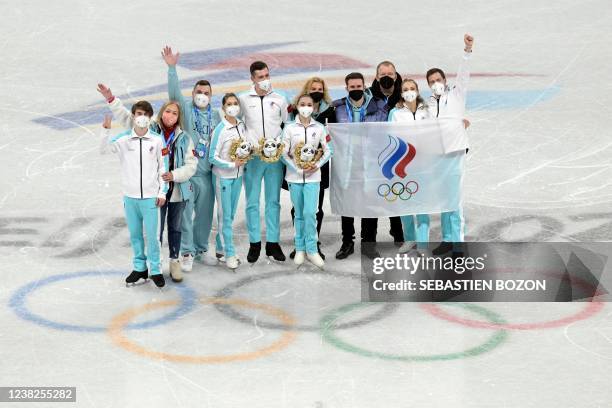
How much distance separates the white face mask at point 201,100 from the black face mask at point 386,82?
1.65m

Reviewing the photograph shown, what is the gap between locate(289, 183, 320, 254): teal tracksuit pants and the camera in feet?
33.4

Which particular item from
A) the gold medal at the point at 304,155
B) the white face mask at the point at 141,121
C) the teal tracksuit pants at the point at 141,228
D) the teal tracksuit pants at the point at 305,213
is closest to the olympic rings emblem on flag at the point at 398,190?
the teal tracksuit pants at the point at 305,213

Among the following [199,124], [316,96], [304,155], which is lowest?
[304,155]

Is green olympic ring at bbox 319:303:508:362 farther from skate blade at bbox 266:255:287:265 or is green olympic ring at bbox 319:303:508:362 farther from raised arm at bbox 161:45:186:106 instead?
raised arm at bbox 161:45:186:106

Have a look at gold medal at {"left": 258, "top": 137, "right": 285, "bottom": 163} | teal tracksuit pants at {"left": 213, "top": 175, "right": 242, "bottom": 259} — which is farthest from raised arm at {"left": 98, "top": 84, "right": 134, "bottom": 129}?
gold medal at {"left": 258, "top": 137, "right": 285, "bottom": 163}

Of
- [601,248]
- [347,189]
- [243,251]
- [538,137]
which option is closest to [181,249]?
[243,251]

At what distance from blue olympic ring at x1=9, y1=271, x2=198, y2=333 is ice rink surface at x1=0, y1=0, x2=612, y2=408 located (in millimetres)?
25

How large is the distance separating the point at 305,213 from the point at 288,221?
1.65 meters

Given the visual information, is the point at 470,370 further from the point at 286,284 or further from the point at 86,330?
the point at 86,330

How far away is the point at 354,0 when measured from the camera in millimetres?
22109

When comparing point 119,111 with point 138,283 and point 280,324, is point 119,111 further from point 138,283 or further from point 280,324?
point 280,324

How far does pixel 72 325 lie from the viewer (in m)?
8.90

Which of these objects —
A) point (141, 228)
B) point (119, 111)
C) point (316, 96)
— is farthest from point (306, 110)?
point (141, 228)

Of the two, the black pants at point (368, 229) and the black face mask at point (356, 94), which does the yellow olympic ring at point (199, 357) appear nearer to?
the black pants at point (368, 229)
